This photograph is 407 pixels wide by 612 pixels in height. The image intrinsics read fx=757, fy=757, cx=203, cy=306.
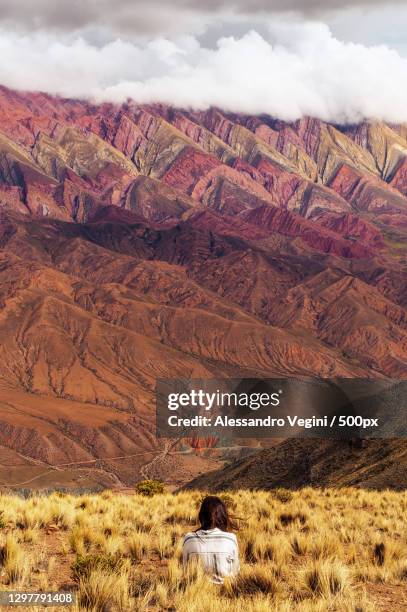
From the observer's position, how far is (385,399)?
4297 cm

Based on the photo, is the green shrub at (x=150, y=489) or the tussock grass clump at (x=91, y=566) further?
the green shrub at (x=150, y=489)

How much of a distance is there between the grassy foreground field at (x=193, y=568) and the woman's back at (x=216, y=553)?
26 cm

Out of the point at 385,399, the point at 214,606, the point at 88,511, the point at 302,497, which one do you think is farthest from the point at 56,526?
the point at 385,399

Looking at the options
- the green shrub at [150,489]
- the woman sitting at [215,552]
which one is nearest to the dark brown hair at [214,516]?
the woman sitting at [215,552]

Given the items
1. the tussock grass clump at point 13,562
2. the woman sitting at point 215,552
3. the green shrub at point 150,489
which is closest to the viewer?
the tussock grass clump at point 13,562

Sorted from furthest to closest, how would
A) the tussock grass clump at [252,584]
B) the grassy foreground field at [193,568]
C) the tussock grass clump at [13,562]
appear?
the tussock grass clump at [13,562], the tussock grass clump at [252,584], the grassy foreground field at [193,568]

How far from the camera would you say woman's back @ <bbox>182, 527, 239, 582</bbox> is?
1076 centimetres

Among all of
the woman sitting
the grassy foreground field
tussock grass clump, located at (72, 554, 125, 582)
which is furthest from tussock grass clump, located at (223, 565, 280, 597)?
tussock grass clump, located at (72, 554, 125, 582)

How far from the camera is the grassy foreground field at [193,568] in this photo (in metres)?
9.61

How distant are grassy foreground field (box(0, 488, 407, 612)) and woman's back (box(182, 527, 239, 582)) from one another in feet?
0.86

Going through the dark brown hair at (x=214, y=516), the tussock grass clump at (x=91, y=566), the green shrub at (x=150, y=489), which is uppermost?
the green shrub at (x=150, y=489)

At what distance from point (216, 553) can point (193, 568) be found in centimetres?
41

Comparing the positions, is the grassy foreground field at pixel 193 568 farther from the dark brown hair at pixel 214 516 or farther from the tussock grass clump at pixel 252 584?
the dark brown hair at pixel 214 516

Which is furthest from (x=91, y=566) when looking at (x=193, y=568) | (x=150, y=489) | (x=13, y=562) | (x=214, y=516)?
(x=150, y=489)
